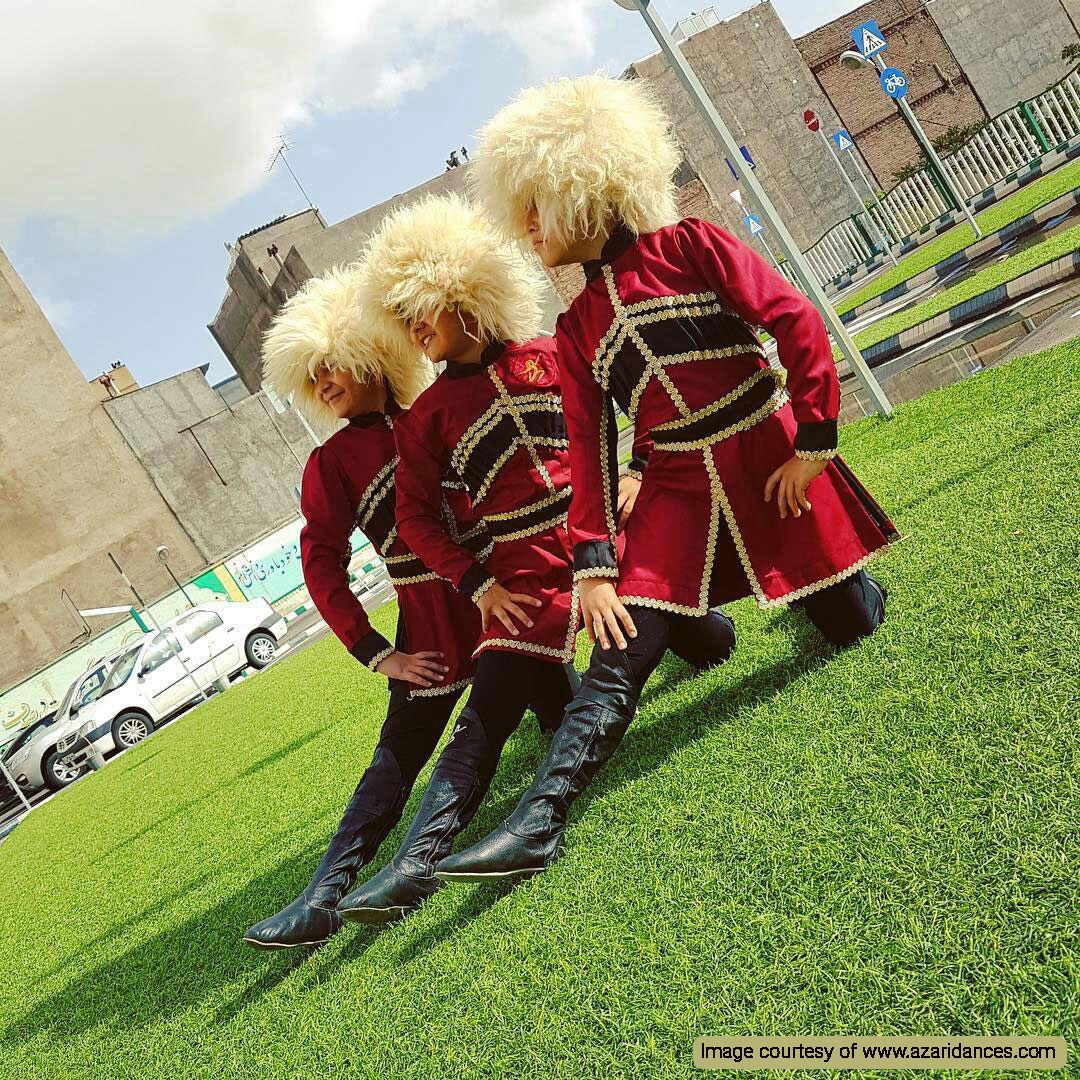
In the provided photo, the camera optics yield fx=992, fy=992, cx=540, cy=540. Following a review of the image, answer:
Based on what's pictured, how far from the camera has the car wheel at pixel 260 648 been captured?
1912cm

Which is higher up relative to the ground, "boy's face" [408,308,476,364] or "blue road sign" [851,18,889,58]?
"blue road sign" [851,18,889,58]

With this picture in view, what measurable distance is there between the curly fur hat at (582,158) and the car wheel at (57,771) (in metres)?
17.8

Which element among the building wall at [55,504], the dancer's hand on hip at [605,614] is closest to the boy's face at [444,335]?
the dancer's hand on hip at [605,614]

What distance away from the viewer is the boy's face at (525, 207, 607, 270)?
3023 mm

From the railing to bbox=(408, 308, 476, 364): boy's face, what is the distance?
21.1 metres

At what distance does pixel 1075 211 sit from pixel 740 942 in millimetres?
12029

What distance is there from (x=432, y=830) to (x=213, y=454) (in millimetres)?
38104

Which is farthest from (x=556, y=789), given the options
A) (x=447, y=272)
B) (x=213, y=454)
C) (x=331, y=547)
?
(x=213, y=454)

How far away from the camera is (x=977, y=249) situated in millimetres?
13969

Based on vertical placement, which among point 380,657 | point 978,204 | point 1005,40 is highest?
point 1005,40

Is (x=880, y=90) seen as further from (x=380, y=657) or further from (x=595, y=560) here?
(x=595, y=560)

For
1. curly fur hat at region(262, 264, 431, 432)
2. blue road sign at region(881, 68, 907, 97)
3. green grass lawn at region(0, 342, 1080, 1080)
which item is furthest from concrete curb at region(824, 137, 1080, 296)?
curly fur hat at region(262, 264, 431, 432)

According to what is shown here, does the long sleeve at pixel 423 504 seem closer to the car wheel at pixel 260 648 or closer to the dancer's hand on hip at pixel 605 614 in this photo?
the dancer's hand on hip at pixel 605 614

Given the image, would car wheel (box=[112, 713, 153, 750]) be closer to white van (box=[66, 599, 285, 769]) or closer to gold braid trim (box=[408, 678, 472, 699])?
white van (box=[66, 599, 285, 769])
